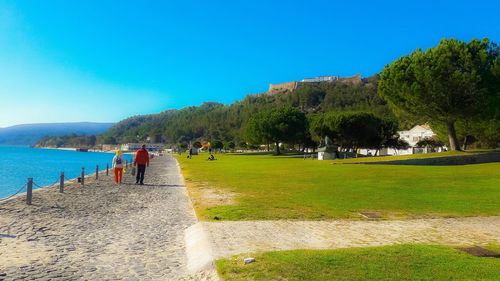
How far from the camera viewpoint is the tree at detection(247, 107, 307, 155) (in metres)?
87.2

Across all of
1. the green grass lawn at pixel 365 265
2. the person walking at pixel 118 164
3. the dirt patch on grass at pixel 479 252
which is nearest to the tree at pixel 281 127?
the person walking at pixel 118 164

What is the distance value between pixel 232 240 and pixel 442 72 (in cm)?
3808

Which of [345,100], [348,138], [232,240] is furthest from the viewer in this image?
[345,100]

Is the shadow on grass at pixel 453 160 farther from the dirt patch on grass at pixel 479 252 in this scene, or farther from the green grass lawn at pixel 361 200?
the dirt patch on grass at pixel 479 252

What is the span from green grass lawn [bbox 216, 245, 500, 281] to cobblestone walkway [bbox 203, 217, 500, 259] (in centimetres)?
91

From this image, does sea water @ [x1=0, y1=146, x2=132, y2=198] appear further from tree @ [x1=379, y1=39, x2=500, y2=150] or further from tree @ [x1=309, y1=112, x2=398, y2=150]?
tree @ [x1=309, y1=112, x2=398, y2=150]

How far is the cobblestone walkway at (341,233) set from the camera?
8805mm

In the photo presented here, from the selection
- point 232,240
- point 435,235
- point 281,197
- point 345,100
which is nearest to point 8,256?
point 232,240

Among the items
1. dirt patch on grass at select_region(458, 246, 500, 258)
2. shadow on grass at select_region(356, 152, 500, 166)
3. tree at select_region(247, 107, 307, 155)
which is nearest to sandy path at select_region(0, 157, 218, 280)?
dirt patch on grass at select_region(458, 246, 500, 258)

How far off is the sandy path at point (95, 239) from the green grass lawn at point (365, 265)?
0.84 metres

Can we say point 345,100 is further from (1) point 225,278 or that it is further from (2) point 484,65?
(1) point 225,278

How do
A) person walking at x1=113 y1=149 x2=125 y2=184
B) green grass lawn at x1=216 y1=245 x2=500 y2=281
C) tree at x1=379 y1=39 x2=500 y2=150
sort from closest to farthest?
1. green grass lawn at x1=216 y1=245 x2=500 y2=281
2. person walking at x1=113 y1=149 x2=125 y2=184
3. tree at x1=379 y1=39 x2=500 y2=150

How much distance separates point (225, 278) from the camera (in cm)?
636

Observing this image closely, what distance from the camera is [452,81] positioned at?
133ft
